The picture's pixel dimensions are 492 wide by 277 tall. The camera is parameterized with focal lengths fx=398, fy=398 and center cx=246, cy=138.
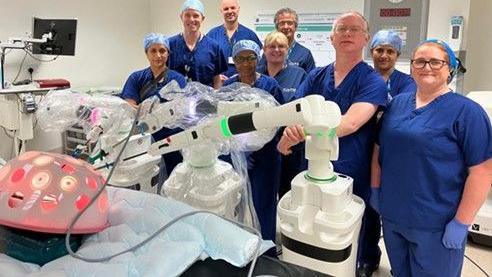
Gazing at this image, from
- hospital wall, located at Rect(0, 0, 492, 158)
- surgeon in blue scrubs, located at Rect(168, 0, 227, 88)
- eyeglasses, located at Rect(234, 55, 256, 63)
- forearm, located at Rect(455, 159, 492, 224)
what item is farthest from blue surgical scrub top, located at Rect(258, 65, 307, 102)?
→ hospital wall, located at Rect(0, 0, 492, 158)

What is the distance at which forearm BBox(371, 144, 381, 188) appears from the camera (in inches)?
68.3

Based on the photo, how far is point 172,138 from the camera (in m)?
1.28

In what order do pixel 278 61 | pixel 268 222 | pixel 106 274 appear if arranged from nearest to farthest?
pixel 106 274 < pixel 268 222 < pixel 278 61

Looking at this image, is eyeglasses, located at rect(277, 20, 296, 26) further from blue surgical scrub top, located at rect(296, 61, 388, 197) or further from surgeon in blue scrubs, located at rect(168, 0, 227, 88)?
blue surgical scrub top, located at rect(296, 61, 388, 197)

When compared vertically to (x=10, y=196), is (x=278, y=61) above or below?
above

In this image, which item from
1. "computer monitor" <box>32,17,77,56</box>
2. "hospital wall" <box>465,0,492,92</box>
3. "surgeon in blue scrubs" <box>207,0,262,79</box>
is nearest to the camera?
"surgeon in blue scrubs" <box>207,0,262,79</box>

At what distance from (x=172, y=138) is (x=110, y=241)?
0.36m

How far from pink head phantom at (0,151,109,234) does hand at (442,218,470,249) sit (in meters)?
1.22

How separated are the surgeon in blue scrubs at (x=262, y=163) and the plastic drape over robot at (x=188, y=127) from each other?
0.52 meters

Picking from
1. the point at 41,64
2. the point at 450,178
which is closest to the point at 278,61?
the point at 450,178

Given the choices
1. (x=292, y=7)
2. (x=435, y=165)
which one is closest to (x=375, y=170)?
(x=435, y=165)

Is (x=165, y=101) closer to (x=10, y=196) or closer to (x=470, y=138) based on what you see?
(x=10, y=196)

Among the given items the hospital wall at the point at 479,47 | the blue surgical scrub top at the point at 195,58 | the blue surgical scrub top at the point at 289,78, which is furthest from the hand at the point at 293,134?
the hospital wall at the point at 479,47

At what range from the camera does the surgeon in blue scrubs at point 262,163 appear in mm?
2129
